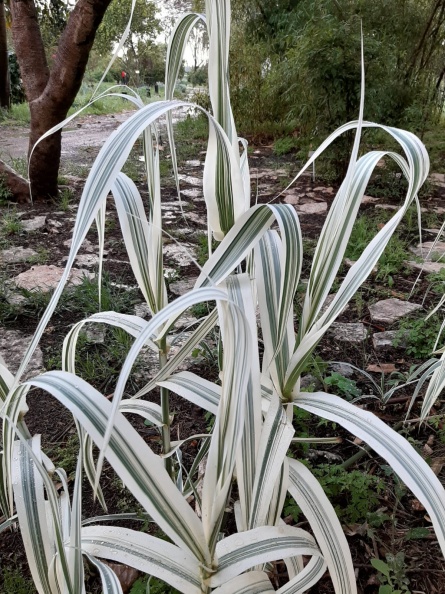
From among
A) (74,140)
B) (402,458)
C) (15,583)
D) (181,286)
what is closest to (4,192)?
(181,286)

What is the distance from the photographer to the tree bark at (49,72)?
2510 mm

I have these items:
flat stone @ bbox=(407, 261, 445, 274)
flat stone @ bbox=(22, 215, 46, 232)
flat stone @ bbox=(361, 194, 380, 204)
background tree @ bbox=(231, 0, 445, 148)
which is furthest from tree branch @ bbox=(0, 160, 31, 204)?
flat stone @ bbox=(407, 261, 445, 274)

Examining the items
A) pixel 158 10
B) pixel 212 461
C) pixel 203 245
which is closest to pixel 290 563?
pixel 212 461

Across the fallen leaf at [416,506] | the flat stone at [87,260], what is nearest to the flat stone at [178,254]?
the flat stone at [87,260]

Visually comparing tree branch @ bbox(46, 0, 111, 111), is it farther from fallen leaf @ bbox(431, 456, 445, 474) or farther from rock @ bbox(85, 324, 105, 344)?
fallen leaf @ bbox(431, 456, 445, 474)

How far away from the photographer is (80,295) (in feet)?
6.10

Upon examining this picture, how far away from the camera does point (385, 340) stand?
1676mm

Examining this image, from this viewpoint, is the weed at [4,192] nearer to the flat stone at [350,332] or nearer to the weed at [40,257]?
the weed at [40,257]

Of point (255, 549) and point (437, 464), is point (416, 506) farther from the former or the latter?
point (255, 549)

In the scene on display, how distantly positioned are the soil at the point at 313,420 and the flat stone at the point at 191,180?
45cm

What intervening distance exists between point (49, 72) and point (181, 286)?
5.77 feet

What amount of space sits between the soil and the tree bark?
0.27 meters

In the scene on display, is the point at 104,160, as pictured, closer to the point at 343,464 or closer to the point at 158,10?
the point at 343,464

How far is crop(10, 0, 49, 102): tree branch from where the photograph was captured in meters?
2.77
